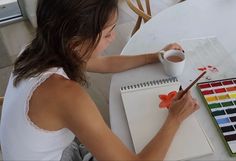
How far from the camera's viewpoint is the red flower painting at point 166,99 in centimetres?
92

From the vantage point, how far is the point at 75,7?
0.74 metres

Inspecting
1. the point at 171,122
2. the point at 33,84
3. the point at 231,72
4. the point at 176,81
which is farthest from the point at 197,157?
the point at 33,84

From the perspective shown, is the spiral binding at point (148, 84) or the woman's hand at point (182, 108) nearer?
the woman's hand at point (182, 108)

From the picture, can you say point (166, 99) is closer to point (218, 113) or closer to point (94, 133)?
point (218, 113)

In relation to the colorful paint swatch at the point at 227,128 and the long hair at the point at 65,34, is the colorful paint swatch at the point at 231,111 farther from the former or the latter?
the long hair at the point at 65,34

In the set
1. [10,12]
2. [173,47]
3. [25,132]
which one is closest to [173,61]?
[173,47]

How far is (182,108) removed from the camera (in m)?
0.87

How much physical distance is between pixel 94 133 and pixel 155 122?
21 centimetres

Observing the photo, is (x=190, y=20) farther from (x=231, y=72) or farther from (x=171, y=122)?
(x=171, y=122)

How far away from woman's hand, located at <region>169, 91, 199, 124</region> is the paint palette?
64 mm

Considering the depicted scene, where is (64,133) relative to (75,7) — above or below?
below

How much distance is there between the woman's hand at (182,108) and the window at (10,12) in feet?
8.06

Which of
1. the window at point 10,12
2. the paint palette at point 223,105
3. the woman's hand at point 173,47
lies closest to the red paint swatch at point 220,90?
the paint palette at point 223,105

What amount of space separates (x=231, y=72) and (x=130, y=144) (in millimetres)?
477
